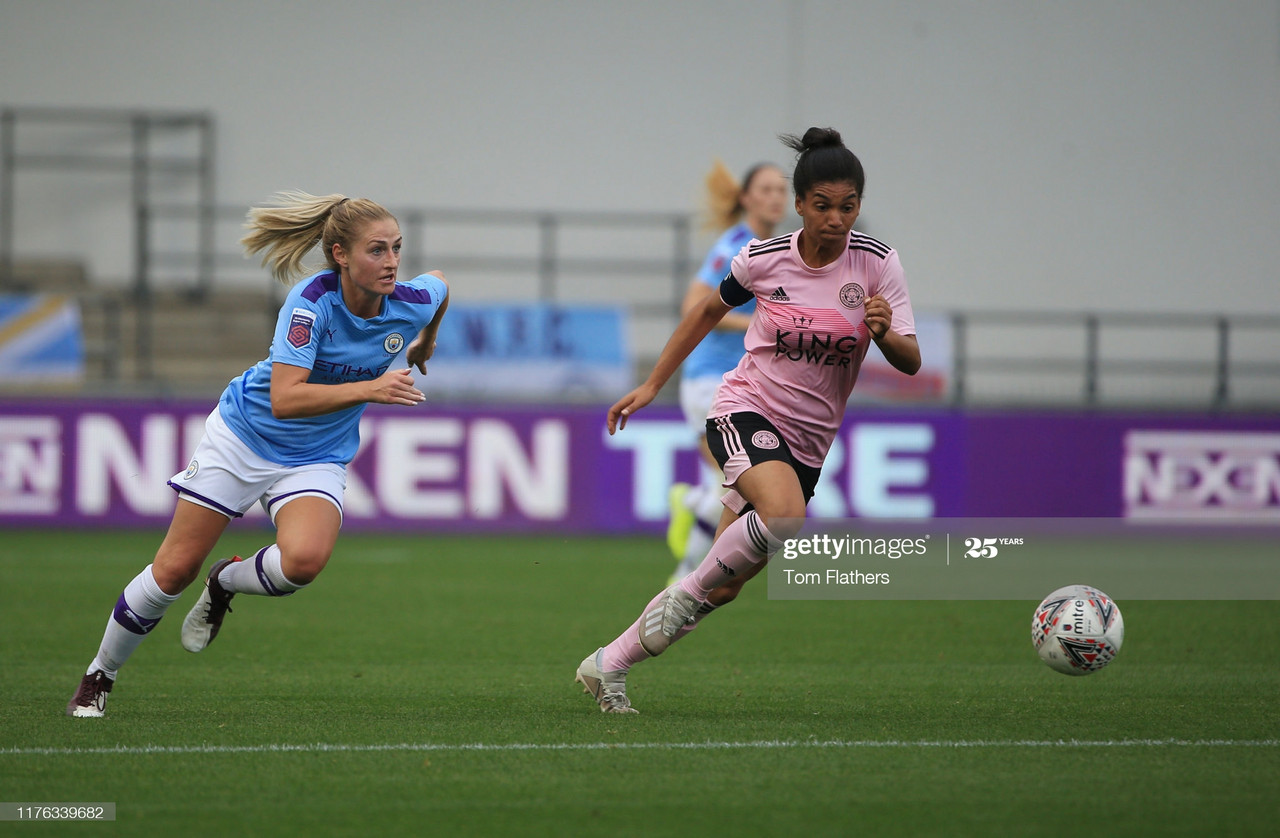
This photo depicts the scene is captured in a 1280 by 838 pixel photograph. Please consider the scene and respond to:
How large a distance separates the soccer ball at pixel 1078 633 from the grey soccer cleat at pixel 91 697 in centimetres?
320

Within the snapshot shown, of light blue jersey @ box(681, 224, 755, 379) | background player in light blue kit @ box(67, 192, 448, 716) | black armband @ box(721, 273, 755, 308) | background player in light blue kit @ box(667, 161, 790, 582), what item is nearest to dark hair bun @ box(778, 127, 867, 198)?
black armband @ box(721, 273, 755, 308)

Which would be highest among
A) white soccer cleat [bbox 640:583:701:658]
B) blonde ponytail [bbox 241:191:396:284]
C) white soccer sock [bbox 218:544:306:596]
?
blonde ponytail [bbox 241:191:396:284]

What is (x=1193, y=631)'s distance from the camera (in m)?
7.27

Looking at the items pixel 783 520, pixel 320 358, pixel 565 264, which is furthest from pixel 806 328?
pixel 565 264

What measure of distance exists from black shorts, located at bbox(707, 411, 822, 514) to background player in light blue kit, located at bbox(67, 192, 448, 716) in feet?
3.54

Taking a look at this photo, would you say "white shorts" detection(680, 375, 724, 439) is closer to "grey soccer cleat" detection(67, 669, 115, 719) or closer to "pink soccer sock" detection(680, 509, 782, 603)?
"pink soccer sock" detection(680, 509, 782, 603)

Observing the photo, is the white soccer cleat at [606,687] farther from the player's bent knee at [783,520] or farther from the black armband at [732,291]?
the black armband at [732,291]

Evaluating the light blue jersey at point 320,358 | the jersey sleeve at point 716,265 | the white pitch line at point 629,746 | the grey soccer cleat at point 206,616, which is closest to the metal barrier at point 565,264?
the jersey sleeve at point 716,265

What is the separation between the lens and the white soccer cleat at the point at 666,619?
187 inches

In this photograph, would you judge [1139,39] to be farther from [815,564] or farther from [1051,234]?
[815,564]

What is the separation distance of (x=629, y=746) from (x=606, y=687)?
606 millimetres

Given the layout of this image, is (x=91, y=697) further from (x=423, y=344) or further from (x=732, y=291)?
(x=732, y=291)

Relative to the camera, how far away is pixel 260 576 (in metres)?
4.80

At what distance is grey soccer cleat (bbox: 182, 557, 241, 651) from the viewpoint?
4.98 m
